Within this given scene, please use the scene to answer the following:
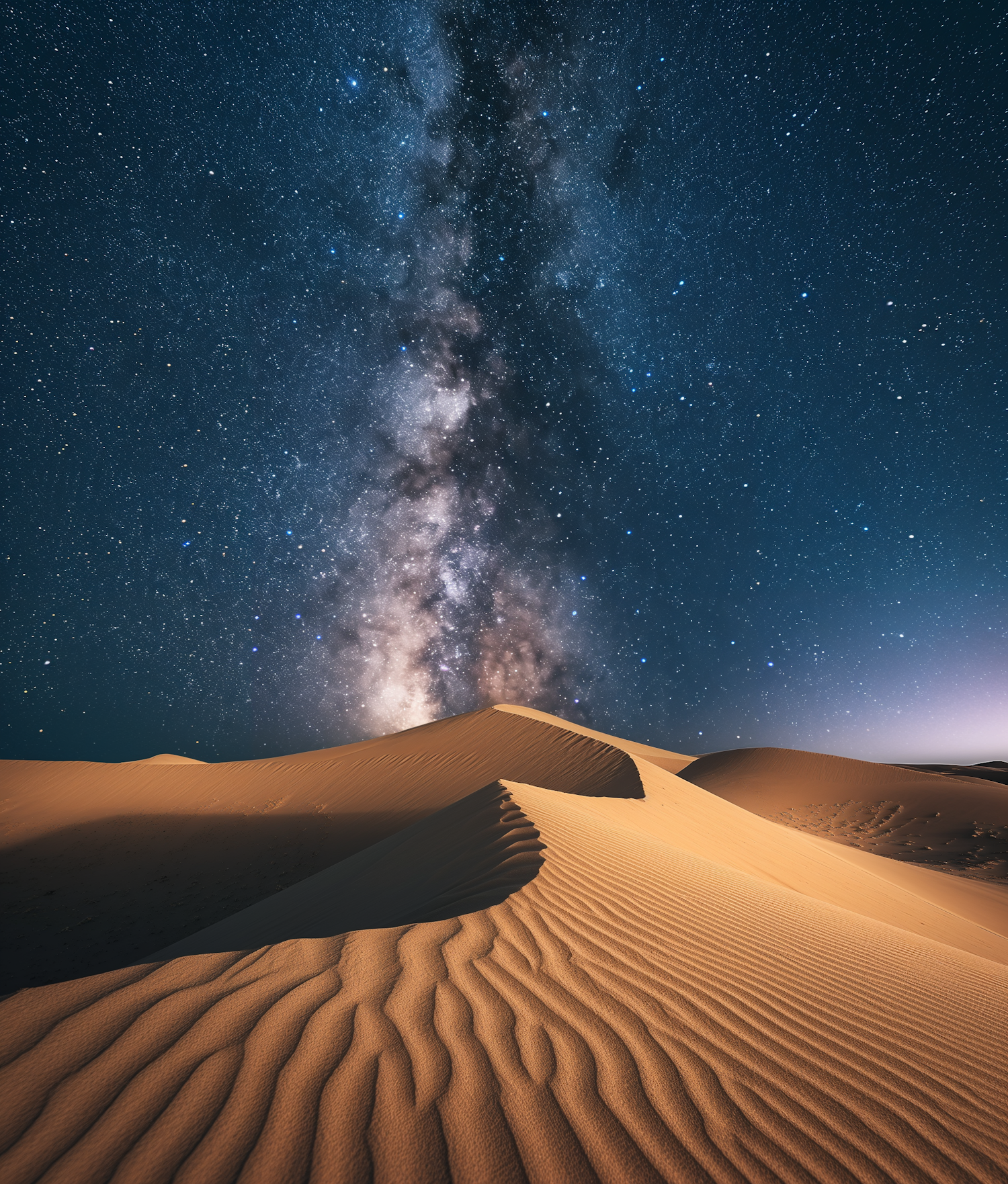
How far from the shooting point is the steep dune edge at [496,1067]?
1.26 metres

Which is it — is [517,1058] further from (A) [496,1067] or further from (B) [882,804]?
(B) [882,804]

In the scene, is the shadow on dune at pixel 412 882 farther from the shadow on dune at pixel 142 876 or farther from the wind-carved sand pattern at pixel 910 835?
the wind-carved sand pattern at pixel 910 835

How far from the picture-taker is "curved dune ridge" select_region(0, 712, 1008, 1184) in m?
1.27

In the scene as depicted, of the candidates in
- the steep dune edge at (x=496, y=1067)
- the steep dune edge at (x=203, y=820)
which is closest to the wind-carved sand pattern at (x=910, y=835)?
the steep dune edge at (x=203, y=820)

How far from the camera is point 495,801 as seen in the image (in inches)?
219

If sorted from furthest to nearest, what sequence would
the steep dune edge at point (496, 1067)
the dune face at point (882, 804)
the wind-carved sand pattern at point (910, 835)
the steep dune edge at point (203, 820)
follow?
the dune face at point (882, 804) → the wind-carved sand pattern at point (910, 835) → the steep dune edge at point (203, 820) → the steep dune edge at point (496, 1067)

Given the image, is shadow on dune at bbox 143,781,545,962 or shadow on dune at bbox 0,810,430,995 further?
shadow on dune at bbox 0,810,430,995

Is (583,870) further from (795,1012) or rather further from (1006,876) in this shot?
(1006,876)

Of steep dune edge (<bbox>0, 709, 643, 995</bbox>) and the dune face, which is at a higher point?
steep dune edge (<bbox>0, 709, 643, 995</bbox>)

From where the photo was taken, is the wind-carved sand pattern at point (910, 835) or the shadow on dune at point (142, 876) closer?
the shadow on dune at point (142, 876)

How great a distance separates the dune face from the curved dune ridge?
13553mm

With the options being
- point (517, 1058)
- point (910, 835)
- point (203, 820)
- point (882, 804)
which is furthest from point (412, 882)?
point (882, 804)

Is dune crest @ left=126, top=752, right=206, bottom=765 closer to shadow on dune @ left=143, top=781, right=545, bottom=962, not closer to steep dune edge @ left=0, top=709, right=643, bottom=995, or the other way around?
steep dune edge @ left=0, top=709, right=643, bottom=995

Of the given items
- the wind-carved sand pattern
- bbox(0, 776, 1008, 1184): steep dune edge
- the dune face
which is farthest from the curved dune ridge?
the dune face
